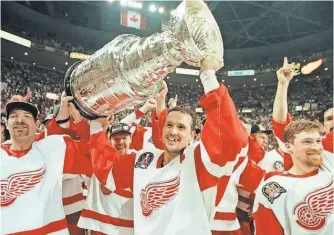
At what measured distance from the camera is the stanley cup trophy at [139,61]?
4.38 feet

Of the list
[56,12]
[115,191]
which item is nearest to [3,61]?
[56,12]

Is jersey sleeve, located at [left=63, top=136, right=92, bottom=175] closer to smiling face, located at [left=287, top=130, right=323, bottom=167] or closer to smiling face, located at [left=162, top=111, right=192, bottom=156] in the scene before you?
smiling face, located at [left=162, top=111, right=192, bottom=156]

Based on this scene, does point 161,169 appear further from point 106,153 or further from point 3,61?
point 3,61

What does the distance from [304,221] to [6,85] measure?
620 inches

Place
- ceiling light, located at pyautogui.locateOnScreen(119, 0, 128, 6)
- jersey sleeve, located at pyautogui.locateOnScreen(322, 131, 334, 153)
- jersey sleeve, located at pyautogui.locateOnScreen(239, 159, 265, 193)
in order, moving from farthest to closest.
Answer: ceiling light, located at pyautogui.locateOnScreen(119, 0, 128, 6)
jersey sleeve, located at pyautogui.locateOnScreen(239, 159, 265, 193)
jersey sleeve, located at pyautogui.locateOnScreen(322, 131, 334, 153)

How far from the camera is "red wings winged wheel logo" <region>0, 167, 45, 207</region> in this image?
5.75ft

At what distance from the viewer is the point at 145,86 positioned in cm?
160

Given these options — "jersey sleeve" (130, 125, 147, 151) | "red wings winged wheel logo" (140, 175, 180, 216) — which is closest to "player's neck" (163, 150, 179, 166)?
"red wings winged wheel logo" (140, 175, 180, 216)

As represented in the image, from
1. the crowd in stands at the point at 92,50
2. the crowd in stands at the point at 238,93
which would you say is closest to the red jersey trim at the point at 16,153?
the crowd in stands at the point at 238,93

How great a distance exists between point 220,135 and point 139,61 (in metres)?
0.46

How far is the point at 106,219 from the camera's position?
6.59ft

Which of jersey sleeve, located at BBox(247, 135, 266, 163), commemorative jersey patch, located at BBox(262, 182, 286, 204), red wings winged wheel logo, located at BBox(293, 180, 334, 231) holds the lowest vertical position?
red wings winged wheel logo, located at BBox(293, 180, 334, 231)

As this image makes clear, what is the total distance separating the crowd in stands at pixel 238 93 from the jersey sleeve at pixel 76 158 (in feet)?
42.5

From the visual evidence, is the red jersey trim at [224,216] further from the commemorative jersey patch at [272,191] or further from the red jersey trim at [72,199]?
the red jersey trim at [72,199]
